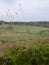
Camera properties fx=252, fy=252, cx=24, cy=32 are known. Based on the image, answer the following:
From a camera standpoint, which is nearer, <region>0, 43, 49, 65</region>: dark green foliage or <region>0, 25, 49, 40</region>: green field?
<region>0, 43, 49, 65</region>: dark green foliage

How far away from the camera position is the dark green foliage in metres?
5.45

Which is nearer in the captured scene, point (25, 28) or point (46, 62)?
point (46, 62)

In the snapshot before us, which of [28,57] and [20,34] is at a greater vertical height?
[28,57]

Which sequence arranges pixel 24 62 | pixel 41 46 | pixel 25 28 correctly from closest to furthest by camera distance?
pixel 24 62 → pixel 41 46 → pixel 25 28

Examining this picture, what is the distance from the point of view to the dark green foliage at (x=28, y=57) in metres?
5.45

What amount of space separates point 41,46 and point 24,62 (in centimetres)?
62

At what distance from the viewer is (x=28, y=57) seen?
553cm

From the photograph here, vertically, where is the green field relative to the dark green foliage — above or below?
below

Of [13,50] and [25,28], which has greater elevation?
[13,50]

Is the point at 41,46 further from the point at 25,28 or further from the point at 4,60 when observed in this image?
the point at 25,28

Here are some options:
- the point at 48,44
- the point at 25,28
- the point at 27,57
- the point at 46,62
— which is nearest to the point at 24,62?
the point at 27,57

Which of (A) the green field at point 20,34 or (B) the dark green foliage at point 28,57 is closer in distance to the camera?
(B) the dark green foliage at point 28,57

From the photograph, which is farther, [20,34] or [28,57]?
[20,34]

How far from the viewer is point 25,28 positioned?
13.1 m
